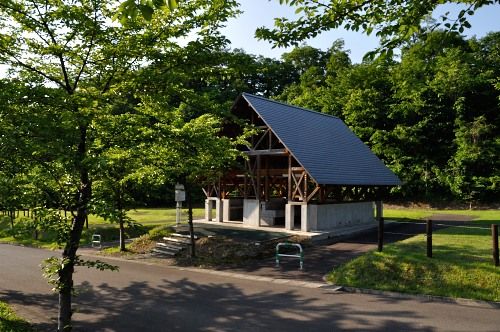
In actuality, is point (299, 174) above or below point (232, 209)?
above

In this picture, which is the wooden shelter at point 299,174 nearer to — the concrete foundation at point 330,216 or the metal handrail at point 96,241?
the concrete foundation at point 330,216

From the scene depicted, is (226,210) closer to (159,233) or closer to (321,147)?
(159,233)

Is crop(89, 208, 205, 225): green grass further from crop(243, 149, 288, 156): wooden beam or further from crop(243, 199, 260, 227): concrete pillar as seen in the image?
crop(243, 149, 288, 156): wooden beam

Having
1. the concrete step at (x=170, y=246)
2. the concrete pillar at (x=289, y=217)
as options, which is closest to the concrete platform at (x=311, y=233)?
the concrete pillar at (x=289, y=217)

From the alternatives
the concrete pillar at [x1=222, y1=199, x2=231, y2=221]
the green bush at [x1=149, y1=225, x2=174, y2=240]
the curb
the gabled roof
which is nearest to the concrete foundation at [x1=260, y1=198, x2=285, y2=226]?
the concrete pillar at [x1=222, y1=199, x2=231, y2=221]

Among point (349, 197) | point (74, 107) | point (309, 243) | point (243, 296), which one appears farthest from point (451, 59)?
point (74, 107)

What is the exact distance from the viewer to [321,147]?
2253cm

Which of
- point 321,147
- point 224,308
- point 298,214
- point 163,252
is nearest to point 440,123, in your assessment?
point 298,214

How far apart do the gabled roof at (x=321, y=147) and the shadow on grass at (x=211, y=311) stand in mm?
9242

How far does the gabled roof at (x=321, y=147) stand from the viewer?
2014 cm

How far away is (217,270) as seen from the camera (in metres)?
13.9

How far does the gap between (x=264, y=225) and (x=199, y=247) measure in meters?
5.87

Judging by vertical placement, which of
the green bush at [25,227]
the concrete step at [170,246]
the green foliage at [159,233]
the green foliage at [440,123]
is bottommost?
the concrete step at [170,246]

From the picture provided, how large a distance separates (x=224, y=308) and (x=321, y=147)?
14.4m
